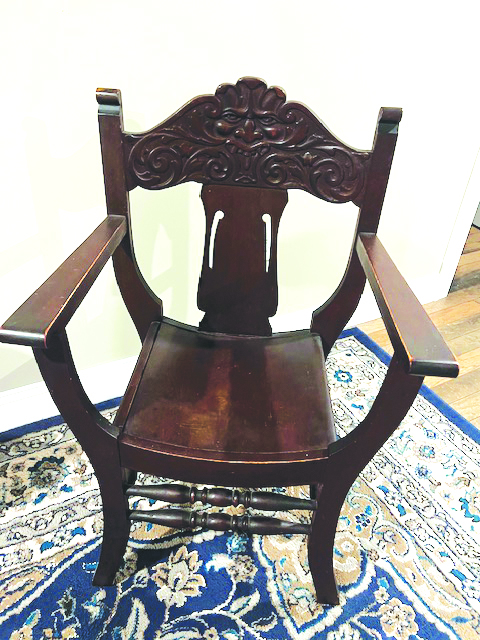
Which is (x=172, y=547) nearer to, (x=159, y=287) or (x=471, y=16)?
(x=159, y=287)

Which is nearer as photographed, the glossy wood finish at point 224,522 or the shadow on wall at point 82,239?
the glossy wood finish at point 224,522

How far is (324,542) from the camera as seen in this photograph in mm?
970

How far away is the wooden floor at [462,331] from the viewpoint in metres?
1.62

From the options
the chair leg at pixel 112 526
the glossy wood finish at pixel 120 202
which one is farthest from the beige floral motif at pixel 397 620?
the glossy wood finish at pixel 120 202

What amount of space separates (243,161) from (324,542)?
0.76m

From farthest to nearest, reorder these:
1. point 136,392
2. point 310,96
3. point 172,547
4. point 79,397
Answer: point 310,96
point 172,547
point 136,392
point 79,397

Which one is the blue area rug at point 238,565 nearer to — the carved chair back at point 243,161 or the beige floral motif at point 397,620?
the beige floral motif at point 397,620

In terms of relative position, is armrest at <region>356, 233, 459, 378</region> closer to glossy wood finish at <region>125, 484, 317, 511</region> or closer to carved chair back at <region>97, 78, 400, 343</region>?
carved chair back at <region>97, 78, 400, 343</region>

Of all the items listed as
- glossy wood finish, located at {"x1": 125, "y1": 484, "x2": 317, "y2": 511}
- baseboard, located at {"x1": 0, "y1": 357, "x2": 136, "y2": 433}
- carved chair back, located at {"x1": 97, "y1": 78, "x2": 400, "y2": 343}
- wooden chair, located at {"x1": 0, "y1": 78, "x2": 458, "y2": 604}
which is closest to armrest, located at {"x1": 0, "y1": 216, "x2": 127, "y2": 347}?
wooden chair, located at {"x1": 0, "y1": 78, "x2": 458, "y2": 604}

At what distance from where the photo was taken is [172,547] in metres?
1.15

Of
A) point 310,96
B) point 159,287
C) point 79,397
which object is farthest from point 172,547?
point 310,96

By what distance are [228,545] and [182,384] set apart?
17.7 inches

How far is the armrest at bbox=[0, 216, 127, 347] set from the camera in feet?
2.09

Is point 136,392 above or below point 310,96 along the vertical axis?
below
